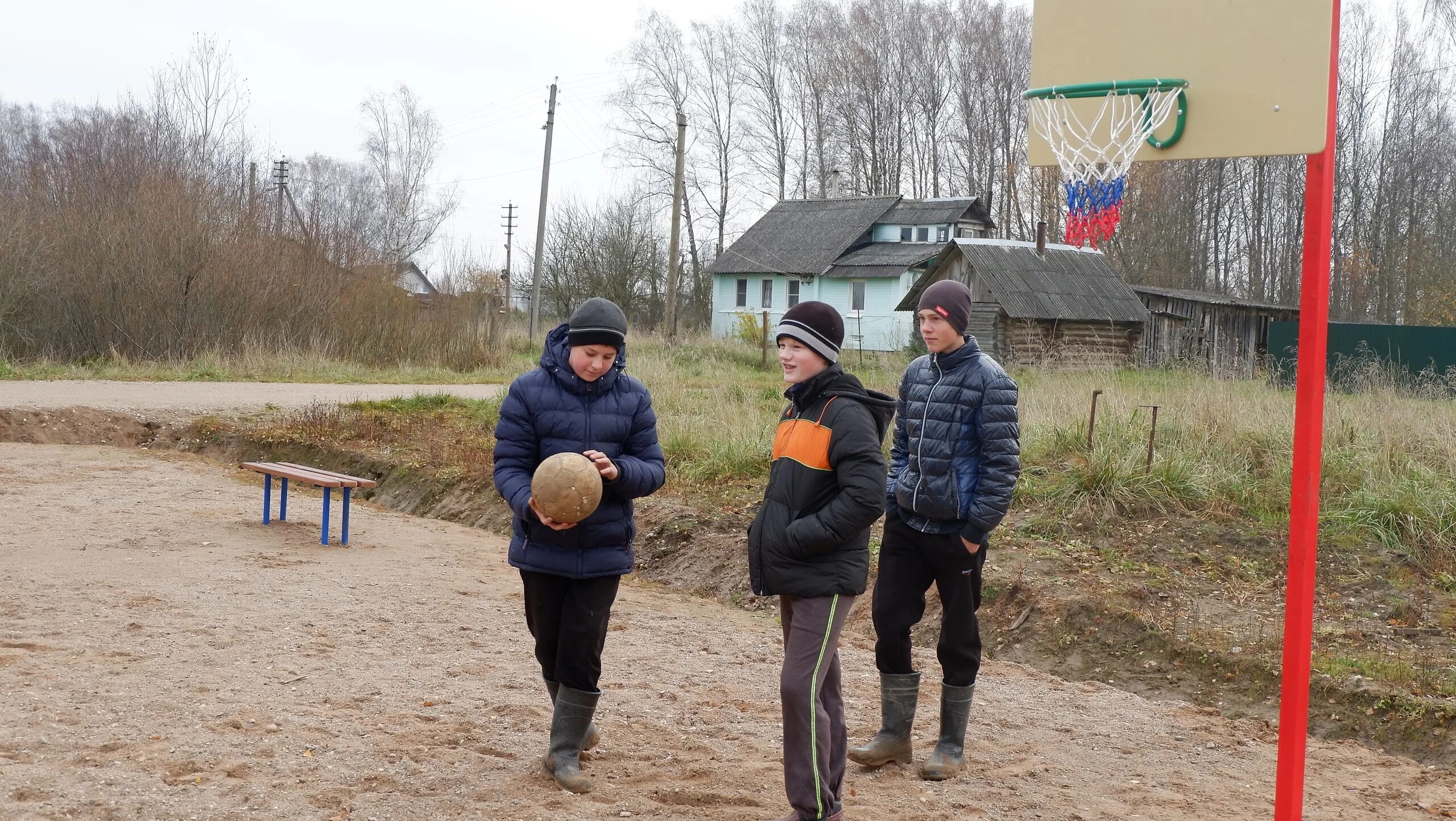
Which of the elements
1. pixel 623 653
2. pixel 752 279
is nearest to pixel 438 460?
pixel 623 653

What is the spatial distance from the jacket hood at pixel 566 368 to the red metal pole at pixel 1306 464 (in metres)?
2.17

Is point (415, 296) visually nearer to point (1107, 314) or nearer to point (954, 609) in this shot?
point (1107, 314)

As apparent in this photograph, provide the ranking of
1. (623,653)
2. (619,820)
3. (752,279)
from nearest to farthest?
1. (619,820)
2. (623,653)
3. (752,279)

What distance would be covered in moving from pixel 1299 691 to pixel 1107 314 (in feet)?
97.6

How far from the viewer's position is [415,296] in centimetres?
2798

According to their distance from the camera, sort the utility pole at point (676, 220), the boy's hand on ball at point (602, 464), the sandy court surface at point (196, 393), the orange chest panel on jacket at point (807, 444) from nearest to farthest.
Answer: the orange chest panel on jacket at point (807, 444) → the boy's hand on ball at point (602, 464) → the sandy court surface at point (196, 393) → the utility pole at point (676, 220)

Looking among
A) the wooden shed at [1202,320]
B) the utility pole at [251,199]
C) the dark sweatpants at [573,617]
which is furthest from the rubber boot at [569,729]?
the wooden shed at [1202,320]

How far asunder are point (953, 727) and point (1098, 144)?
2251mm

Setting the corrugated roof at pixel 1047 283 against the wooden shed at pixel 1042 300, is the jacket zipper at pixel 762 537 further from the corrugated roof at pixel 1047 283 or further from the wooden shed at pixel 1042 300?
the wooden shed at pixel 1042 300

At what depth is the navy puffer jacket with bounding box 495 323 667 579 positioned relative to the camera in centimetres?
412

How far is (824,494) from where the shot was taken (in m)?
3.76

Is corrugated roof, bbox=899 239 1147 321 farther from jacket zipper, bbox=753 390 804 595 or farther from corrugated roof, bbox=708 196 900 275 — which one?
jacket zipper, bbox=753 390 804 595

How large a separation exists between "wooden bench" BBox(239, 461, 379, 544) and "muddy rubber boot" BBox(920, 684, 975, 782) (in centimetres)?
570

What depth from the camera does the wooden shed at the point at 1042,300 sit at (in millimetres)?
31125
